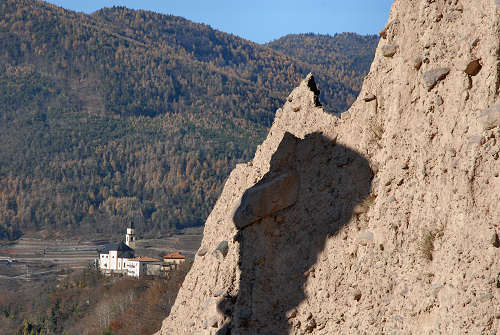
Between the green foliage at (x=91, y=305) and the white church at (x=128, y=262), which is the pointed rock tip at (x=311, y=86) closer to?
the green foliage at (x=91, y=305)

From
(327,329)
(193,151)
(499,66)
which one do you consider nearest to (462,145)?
(499,66)

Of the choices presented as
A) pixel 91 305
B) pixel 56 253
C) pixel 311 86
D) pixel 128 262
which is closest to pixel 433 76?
pixel 311 86

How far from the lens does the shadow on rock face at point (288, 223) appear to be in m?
6.51

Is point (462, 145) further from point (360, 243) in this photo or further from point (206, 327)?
point (206, 327)

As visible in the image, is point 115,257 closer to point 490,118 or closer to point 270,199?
point 270,199

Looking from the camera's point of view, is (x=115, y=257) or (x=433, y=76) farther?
(x=115, y=257)

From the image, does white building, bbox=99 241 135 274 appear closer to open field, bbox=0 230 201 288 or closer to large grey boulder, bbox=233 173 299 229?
open field, bbox=0 230 201 288

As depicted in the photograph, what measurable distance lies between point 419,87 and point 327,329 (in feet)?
6.76

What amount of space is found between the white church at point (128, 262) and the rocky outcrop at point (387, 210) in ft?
289

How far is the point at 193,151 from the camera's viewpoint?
162500mm

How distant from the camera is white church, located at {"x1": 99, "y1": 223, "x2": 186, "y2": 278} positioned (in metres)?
100

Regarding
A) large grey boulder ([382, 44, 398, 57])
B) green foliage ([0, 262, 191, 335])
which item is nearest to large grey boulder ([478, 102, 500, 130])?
large grey boulder ([382, 44, 398, 57])

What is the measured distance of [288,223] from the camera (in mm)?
6961

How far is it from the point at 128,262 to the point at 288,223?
103383 millimetres
